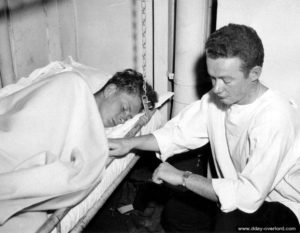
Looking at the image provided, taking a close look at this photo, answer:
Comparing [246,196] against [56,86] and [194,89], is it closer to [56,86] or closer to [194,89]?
[56,86]

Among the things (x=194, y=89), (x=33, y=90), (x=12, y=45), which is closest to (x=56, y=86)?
(x=33, y=90)

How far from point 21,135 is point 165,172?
750 mm

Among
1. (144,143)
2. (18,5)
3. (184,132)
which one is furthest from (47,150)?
(18,5)

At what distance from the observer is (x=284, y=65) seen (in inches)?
83.9

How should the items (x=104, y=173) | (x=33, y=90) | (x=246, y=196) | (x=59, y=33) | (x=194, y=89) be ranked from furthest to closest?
(x=59, y=33) < (x=194, y=89) < (x=33, y=90) < (x=104, y=173) < (x=246, y=196)

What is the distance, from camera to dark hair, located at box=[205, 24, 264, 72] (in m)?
1.46

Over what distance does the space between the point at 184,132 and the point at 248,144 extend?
17.0 inches

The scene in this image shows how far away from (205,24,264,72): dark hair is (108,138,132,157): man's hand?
2.41 ft

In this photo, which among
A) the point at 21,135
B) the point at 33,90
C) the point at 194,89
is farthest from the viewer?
the point at 194,89

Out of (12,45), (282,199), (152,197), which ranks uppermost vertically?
(12,45)

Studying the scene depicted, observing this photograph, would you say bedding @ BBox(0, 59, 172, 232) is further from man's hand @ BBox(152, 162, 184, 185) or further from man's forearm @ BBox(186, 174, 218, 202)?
man's forearm @ BBox(186, 174, 218, 202)

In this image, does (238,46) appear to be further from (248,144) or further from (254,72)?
(248,144)

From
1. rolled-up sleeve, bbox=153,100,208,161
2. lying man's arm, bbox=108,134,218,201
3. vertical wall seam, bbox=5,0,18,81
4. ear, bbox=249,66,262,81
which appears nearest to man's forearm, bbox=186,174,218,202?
lying man's arm, bbox=108,134,218,201

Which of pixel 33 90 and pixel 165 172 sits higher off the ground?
pixel 33 90
